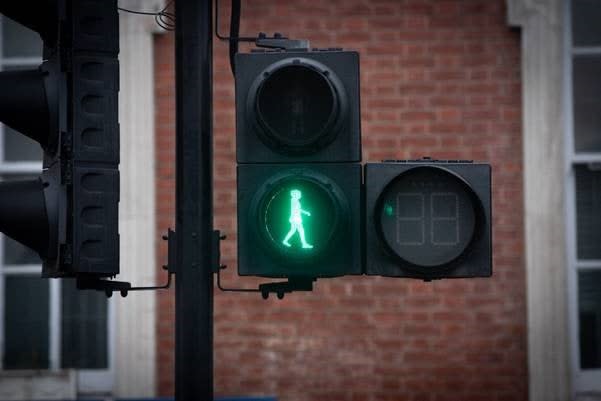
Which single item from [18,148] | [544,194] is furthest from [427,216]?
[18,148]

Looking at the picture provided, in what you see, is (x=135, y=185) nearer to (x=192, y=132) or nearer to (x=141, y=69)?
(x=141, y=69)

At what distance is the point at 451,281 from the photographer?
20.8 feet

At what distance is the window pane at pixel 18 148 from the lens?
6621 millimetres

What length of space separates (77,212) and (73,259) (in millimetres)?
158

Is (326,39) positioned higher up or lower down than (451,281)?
higher up

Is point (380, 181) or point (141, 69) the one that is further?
point (141, 69)

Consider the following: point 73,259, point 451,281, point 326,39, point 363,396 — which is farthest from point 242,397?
point 73,259

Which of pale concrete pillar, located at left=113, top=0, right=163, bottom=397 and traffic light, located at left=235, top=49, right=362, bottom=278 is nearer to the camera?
traffic light, located at left=235, top=49, right=362, bottom=278

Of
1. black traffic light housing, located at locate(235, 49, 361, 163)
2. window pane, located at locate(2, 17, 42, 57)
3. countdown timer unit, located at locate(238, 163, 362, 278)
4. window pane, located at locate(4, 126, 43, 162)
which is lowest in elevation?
countdown timer unit, located at locate(238, 163, 362, 278)

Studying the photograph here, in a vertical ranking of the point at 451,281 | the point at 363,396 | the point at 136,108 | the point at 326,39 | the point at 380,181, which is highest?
the point at 326,39

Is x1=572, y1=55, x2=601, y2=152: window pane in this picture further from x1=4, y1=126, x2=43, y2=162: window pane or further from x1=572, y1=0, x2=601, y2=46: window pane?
x1=4, y1=126, x2=43, y2=162: window pane

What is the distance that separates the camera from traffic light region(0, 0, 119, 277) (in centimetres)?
326

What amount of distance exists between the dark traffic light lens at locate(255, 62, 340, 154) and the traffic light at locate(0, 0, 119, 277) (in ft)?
1.70

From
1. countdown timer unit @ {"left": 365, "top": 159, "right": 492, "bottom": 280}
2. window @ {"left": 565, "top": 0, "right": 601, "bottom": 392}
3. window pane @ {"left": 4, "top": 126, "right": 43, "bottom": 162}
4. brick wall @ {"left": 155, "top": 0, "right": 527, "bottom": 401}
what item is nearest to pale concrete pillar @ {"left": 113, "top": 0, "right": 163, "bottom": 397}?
brick wall @ {"left": 155, "top": 0, "right": 527, "bottom": 401}
